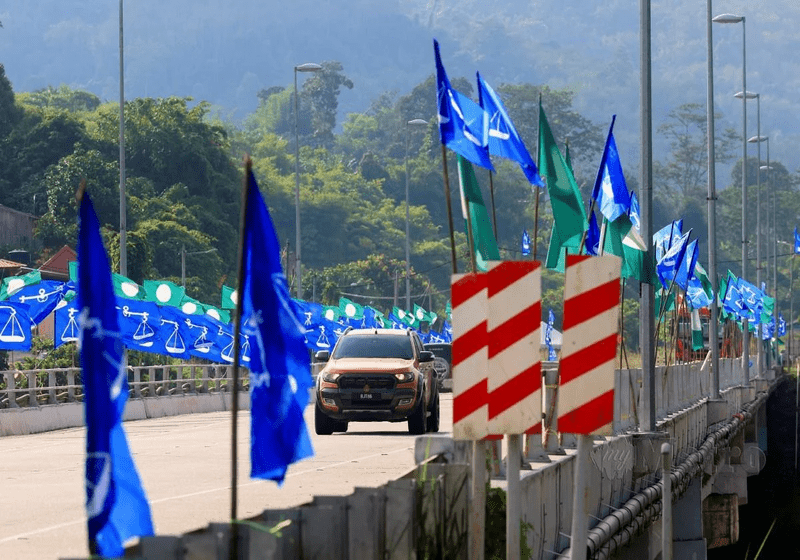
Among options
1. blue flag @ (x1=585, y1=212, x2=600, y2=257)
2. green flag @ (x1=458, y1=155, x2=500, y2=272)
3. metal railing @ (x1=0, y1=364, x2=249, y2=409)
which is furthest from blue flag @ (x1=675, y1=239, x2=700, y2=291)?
green flag @ (x1=458, y1=155, x2=500, y2=272)

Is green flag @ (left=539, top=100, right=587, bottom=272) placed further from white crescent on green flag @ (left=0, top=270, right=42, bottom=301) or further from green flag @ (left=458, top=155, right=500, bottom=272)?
white crescent on green flag @ (left=0, top=270, right=42, bottom=301)

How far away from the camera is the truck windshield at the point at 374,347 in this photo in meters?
30.1

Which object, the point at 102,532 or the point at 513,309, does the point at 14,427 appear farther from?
the point at 102,532

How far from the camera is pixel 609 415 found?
35.3 ft

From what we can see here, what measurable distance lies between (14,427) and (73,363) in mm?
14810

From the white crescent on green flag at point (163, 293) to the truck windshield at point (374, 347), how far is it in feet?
40.6

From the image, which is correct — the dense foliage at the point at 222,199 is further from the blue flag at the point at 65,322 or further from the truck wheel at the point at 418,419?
the truck wheel at the point at 418,419

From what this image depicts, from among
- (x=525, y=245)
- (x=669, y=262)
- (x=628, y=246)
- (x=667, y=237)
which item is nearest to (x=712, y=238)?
(x=667, y=237)

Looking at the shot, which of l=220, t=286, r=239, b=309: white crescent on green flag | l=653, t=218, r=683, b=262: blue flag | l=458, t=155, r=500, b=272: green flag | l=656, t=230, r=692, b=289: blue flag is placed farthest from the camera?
l=220, t=286, r=239, b=309: white crescent on green flag

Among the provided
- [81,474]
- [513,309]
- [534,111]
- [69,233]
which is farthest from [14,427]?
[534,111]

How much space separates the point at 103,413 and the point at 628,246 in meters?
18.9

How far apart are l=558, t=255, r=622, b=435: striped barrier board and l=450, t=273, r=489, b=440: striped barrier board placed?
19.4 inches

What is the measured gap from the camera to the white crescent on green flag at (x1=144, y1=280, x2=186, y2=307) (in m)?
42.1

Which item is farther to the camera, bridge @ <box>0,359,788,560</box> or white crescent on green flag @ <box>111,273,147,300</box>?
white crescent on green flag @ <box>111,273,147,300</box>
